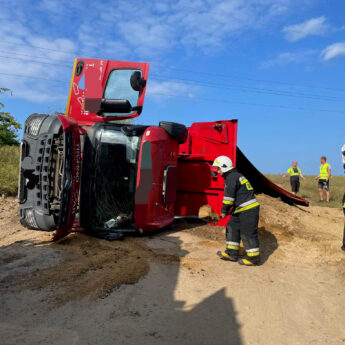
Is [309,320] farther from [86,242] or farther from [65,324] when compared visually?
[86,242]

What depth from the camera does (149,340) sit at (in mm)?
2486

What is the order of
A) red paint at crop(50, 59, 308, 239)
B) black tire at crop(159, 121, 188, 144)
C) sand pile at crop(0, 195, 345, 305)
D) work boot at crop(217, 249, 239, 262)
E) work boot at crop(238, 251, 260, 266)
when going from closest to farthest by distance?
sand pile at crop(0, 195, 345, 305) < work boot at crop(238, 251, 260, 266) < work boot at crop(217, 249, 239, 262) < red paint at crop(50, 59, 308, 239) < black tire at crop(159, 121, 188, 144)

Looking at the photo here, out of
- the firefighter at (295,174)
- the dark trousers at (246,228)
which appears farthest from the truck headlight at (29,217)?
the firefighter at (295,174)

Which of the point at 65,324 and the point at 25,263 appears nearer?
the point at 65,324

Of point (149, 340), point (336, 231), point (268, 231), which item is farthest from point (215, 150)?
point (149, 340)

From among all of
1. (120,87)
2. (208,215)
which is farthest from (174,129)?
(208,215)

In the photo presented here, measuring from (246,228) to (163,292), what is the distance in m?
1.72

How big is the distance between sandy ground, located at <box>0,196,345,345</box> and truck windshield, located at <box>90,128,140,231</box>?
0.43 m

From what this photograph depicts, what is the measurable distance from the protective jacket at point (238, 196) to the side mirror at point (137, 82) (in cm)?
200

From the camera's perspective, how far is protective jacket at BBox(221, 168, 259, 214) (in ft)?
15.4

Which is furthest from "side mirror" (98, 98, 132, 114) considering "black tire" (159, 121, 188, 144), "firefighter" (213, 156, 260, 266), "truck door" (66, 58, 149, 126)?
"firefighter" (213, 156, 260, 266)

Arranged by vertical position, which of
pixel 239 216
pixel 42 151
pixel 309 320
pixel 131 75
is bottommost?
pixel 309 320

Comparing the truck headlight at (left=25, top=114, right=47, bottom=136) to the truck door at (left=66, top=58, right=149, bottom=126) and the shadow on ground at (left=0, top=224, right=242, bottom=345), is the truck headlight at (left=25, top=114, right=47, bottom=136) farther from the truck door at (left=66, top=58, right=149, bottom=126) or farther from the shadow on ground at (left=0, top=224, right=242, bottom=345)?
the shadow on ground at (left=0, top=224, right=242, bottom=345)

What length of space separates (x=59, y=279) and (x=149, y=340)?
1.50 m
